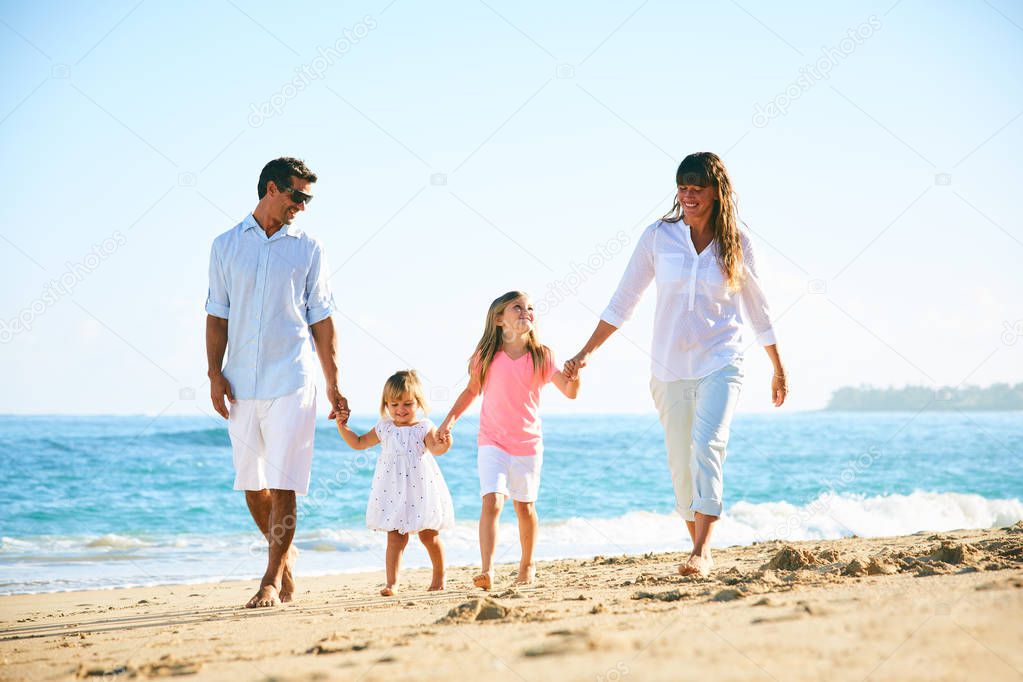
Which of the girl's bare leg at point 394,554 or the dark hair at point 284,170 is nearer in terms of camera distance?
the dark hair at point 284,170

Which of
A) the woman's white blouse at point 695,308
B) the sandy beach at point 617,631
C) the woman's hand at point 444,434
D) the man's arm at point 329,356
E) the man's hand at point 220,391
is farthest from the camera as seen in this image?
the woman's hand at point 444,434

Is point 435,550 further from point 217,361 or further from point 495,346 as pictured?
point 217,361

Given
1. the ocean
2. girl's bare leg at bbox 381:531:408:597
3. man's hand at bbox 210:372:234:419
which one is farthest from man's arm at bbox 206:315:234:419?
the ocean

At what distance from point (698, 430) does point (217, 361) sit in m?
2.44

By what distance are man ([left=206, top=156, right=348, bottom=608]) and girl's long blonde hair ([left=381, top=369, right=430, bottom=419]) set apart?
2.01ft

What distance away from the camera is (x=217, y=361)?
4699 millimetres

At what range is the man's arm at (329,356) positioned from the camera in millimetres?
4766

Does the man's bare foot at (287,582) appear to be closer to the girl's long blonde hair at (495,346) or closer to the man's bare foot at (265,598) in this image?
the man's bare foot at (265,598)

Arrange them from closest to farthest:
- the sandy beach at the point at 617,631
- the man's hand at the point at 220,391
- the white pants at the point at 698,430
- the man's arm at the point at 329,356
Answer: the sandy beach at the point at 617,631 < the white pants at the point at 698,430 < the man's hand at the point at 220,391 < the man's arm at the point at 329,356

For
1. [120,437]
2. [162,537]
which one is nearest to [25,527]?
[162,537]

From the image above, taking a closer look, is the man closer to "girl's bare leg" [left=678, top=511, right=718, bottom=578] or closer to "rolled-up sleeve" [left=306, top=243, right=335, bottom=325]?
"rolled-up sleeve" [left=306, top=243, right=335, bottom=325]

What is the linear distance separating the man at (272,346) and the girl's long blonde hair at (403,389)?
2.01ft

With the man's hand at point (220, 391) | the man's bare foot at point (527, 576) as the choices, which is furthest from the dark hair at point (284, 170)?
the man's bare foot at point (527, 576)

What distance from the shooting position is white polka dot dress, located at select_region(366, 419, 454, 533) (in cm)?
514
